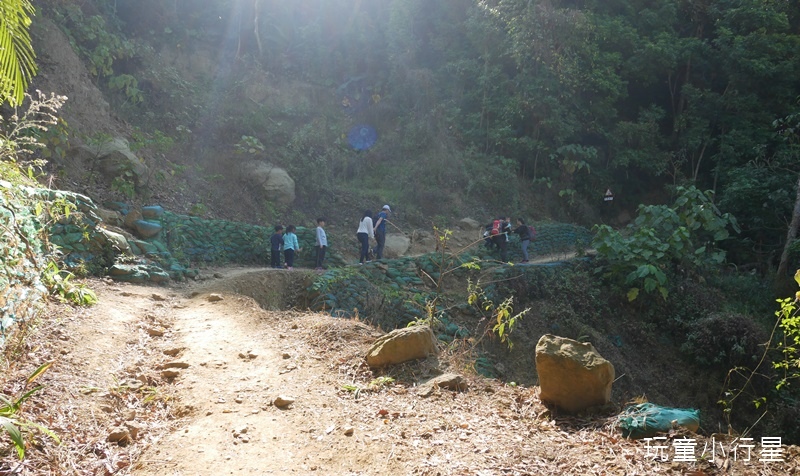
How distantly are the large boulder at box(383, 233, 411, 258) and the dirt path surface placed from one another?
403 inches

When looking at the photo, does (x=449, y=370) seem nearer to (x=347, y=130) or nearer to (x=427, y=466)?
(x=427, y=466)

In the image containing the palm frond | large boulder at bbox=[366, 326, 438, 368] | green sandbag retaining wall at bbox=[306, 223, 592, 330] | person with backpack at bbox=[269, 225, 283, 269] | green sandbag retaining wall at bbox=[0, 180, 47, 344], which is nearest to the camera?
the palm frond

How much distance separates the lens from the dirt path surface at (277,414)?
3.08 metres

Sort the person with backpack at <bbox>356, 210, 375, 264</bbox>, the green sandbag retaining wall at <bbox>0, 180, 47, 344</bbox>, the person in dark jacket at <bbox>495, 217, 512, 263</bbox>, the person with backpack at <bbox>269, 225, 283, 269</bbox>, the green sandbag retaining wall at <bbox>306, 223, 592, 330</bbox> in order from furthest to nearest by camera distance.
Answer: the person in dark jacket at <bbox>495, 217, 512, 263</bbox>
the person with backpack at <bbox>356, 210, 375, 264</bbox>
the person with backpack at <bbox>269, 225, 283, 269</bbox>
the green sandbag retaining wall at <bbox>306, 223, 592, 330</bbox>
the green sandbag retaining wall at <bbox>0, 180, 47, 344</bbox>

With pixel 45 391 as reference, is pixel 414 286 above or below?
below

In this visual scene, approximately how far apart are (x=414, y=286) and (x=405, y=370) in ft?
25.0

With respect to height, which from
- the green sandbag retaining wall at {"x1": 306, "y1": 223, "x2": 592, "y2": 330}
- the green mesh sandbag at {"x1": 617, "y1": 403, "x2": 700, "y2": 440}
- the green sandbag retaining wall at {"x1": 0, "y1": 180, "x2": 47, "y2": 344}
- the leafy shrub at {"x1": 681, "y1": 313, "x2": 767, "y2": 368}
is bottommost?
the leafy shrub at {"x1": 681, "y1": 313, "x2": 767, "y2": 368}

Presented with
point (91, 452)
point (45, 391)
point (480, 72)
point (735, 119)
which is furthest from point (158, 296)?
point (735, 119)

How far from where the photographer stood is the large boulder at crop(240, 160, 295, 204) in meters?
16.8

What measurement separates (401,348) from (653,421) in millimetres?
2207

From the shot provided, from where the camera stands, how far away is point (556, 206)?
76.0 feet

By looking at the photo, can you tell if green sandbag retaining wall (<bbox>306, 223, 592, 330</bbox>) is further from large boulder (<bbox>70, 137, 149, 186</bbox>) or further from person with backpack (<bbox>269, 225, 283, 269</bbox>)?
large boulder (<bbox>70, 137, 149, 186</bbox>)

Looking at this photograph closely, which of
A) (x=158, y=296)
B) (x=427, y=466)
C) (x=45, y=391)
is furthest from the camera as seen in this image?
(x=158, y=296)

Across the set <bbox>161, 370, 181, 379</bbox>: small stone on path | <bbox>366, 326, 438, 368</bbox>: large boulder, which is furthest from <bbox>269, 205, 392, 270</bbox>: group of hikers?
<bbox>161, 370, 181, 379</bbox>: small stone on path
